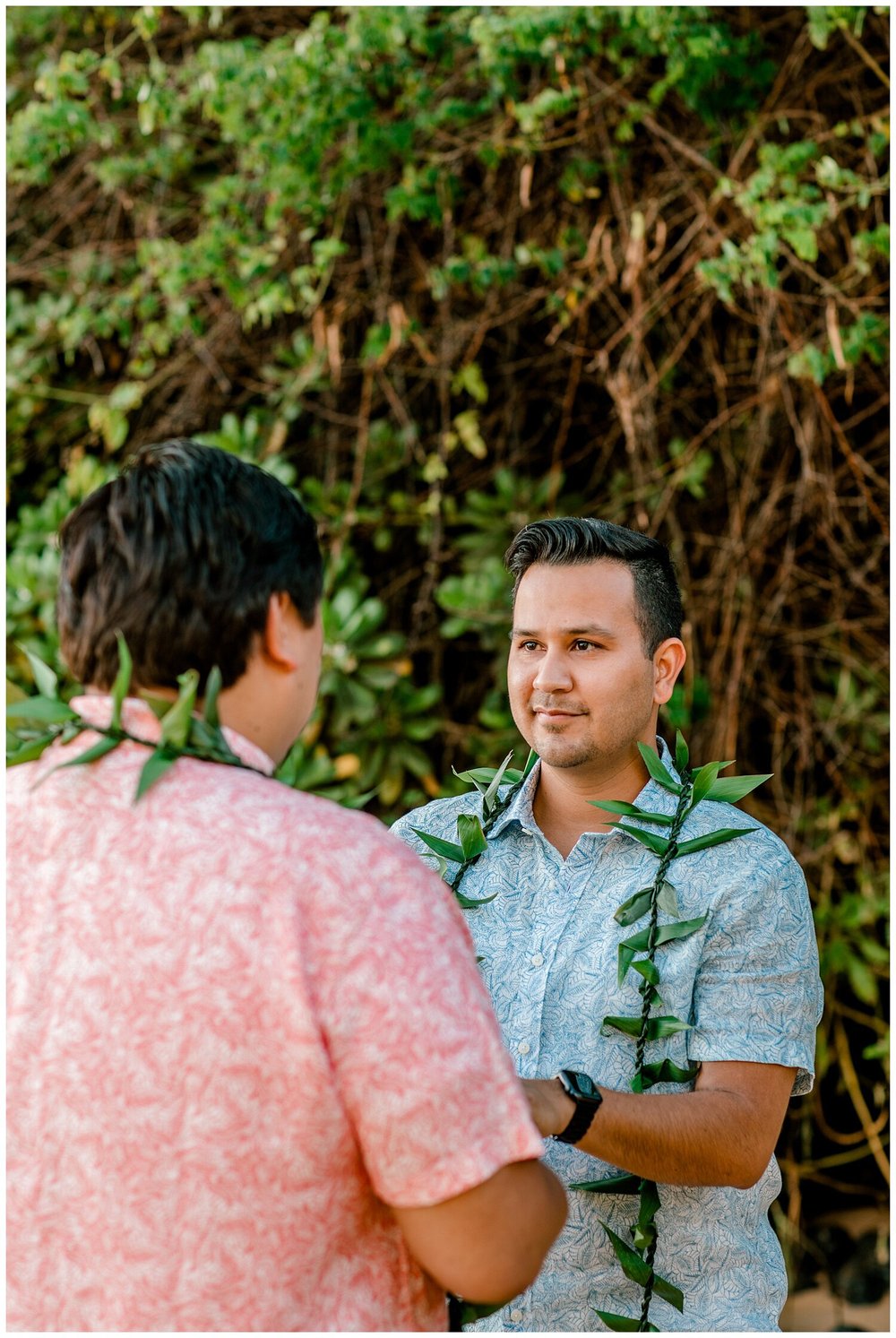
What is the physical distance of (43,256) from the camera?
4.41 metres

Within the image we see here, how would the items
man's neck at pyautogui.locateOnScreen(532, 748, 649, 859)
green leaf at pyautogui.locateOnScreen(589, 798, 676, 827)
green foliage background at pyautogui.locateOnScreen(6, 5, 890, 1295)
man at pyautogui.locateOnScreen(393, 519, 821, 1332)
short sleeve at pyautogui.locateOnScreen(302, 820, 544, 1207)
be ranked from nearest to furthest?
short sleeve at pyautogui.locateOnScreen(302, 820, 544, 1207), man at pyautogui.locateOnScreen(393, 519, 821, 1332), green leaf at pyautogui.locateOnScreen(589, 798, 676, 827), man's neck at pyautogui.locateOnScreen(532, 748, 649, 859), green foliage background at pyautogui.locateOnScreen(6, 5, 890, 1295)

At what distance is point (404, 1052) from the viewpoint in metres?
1.08

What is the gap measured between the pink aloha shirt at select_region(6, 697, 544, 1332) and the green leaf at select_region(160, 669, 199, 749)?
54 mm

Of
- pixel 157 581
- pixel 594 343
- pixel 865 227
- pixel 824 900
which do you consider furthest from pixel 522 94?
pixel 157 581

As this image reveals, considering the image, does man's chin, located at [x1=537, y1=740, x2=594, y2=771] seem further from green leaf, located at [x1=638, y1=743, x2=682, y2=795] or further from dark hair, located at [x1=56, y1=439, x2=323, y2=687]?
dark hair, located at [x1=56, y1=439, x2=323, y2=687]

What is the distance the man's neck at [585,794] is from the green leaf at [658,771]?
46 millimetres

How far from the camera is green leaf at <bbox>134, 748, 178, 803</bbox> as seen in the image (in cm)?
114

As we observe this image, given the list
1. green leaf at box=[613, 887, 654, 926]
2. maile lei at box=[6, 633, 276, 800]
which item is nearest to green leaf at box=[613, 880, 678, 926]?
green leaf at box=[613, 887, 654, 926]

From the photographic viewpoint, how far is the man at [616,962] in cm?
163

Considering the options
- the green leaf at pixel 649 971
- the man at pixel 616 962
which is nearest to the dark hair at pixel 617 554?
the man at pixel 616 962

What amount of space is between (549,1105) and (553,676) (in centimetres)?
68

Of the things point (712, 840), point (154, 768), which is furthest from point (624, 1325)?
point (154, 768)

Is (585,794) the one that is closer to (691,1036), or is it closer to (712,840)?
(712,840)

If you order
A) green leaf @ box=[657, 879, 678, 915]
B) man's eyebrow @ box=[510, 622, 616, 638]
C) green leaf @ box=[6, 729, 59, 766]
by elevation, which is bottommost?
green leaf @ box=[657, 879, 678, 915]
